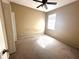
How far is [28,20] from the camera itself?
209 inches

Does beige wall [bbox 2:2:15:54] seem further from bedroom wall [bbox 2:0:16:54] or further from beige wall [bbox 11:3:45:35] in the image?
beige wall [bbox 11:3:45:35]

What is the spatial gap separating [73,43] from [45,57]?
191cm

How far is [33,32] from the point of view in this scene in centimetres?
562

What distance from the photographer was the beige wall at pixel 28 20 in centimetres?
478

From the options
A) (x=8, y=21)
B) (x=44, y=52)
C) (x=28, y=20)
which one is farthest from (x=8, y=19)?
(x=28, y=20)

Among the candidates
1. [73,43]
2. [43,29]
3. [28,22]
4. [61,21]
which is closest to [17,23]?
[28,22]

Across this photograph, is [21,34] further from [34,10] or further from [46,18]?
[46,18]

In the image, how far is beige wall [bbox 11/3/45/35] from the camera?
4.78 metres

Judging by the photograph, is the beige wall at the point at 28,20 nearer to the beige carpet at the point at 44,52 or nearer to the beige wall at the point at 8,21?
the beige carpet at the point at 44,52

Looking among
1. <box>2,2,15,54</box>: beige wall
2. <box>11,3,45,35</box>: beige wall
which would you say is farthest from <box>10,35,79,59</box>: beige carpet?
<box>11,3,45,35</box>: beige wall

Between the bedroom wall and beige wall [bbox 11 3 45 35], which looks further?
beige wall [bbox 11 3 45 35]

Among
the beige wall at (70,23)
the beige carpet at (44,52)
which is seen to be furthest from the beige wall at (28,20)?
the beige wall at (70,23)

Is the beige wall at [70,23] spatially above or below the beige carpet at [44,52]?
above

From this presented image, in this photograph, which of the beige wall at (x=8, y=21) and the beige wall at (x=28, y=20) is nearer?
the beige wall at (x=8, y=21)
